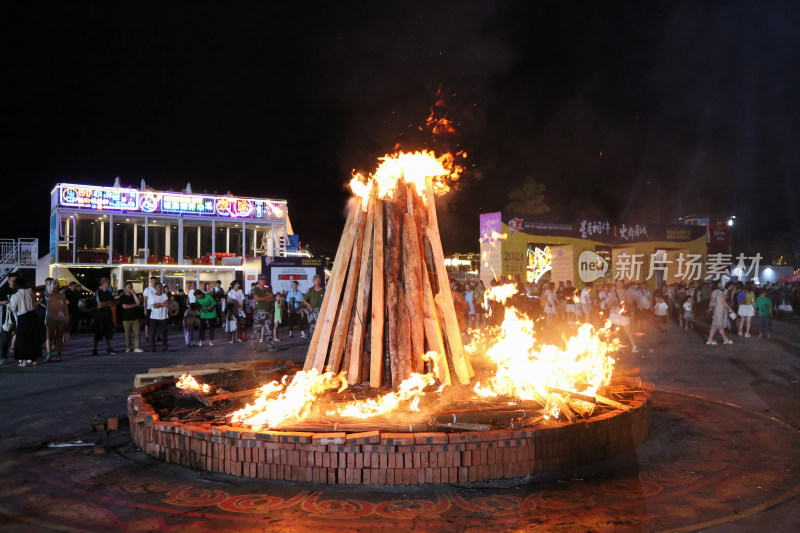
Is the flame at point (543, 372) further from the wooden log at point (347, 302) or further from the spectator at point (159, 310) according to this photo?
the spectator at point (159, 310)

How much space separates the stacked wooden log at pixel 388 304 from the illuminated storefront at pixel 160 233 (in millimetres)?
23621

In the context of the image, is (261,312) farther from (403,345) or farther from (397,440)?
(397,440)

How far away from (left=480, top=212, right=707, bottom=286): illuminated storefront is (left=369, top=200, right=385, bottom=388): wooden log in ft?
50.0

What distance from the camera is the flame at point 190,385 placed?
24.1 ft

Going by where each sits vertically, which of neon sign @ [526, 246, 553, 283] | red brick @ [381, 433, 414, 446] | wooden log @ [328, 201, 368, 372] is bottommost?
red brick @ [381, 433, 414, 446]

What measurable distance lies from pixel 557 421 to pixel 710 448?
165cm

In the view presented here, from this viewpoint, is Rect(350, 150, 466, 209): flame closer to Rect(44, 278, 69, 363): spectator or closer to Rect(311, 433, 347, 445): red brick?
Rect(311, 433, 347, 445): red brick

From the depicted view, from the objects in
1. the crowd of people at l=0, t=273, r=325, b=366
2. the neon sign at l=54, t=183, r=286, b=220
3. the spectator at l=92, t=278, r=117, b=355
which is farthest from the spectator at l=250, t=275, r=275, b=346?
the neon sign at l=54, t=183, r=286, b=220

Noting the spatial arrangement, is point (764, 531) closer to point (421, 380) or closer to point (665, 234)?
Result: point (421, 380)

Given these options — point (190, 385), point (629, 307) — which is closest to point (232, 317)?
point (190, 385)

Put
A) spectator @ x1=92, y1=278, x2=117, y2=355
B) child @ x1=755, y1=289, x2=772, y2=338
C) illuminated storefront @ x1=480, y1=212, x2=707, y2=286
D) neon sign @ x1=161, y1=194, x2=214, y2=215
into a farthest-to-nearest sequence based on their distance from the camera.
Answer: neon sign @ x1=161, y1=194, x2=214, y2=215 < illuminated storefront @ x1=480, y1=212, x2=707, y2=286 < child @ x1=755, y1=289, x2=772, y2=338 < spectator @ x1=92, y1=278, x2=117, y2=355

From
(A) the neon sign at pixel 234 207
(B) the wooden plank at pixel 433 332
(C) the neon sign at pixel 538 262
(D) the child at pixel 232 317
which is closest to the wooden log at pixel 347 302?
(B) the wooden plank at pixel 433 332

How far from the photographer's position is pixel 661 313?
1681cm

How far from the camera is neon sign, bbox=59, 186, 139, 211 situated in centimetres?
2786
